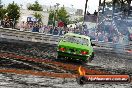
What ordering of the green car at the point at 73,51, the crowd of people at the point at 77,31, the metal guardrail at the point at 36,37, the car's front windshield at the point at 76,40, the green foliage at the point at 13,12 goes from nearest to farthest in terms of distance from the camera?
1. the green car at the point at 73,51
2. the car's front windshield at the point at 76,40
3. the metal guardrail at the point at 36,37
4. the crowd of people at the point at 77,31
5. the green foliage at the point at 13,12

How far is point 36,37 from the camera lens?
113 ft

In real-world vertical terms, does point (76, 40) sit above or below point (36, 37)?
above

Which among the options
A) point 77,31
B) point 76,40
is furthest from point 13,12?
point 76,40

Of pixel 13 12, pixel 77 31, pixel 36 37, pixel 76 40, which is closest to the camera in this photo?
pixel 76 40

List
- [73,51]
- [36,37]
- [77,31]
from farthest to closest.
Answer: [77,31], [36,37], [73,51]

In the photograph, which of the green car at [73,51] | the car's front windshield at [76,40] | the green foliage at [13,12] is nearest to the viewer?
the green car at [73,51]

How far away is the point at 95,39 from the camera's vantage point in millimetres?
36156

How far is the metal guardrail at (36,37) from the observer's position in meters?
33.4

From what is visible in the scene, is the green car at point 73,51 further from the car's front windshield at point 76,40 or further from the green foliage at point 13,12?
the green foliage at point 13,12

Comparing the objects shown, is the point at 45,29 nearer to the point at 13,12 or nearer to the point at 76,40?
the point at 76,40

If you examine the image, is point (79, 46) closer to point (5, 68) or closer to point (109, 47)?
point (5, 68)

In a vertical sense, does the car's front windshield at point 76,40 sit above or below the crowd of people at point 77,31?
above

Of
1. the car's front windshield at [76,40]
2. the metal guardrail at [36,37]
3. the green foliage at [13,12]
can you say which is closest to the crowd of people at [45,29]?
the metal guardrail at [36,37]

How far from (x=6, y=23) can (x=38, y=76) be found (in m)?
23.5
